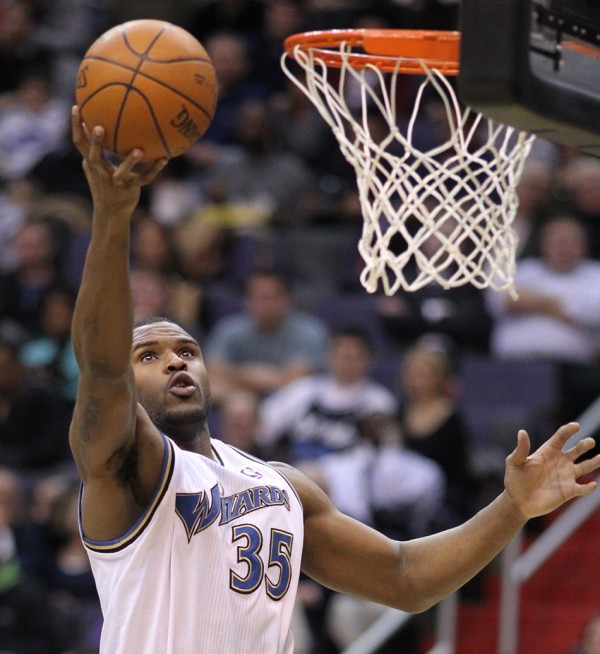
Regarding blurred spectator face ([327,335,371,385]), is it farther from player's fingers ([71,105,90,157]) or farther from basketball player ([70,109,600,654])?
player's fingers ([71,105,90,157])

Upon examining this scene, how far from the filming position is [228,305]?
29.5 ft

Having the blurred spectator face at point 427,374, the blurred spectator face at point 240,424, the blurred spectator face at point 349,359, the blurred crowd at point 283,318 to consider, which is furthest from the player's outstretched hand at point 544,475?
the blurred spectator face at point 349,359

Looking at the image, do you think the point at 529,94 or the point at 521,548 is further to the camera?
the point at 521,548

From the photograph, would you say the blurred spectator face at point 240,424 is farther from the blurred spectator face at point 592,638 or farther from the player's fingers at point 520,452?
the player's fingers at point 520,452

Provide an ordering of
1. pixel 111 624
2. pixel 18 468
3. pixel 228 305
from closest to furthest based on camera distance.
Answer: pixel 111 624 < pixel 18 468 < pixel 228 305

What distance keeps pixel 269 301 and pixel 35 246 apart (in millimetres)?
1938

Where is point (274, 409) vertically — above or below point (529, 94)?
below

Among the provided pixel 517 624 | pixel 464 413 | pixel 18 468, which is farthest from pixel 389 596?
pixel 18 468

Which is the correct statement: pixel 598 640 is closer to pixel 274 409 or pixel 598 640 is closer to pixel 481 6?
pixel 274 409

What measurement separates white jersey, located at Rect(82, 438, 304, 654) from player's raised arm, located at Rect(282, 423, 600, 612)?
13.9 inches

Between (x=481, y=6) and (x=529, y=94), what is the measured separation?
223 millimetres

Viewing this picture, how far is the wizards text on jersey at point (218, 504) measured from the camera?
3.60 metres

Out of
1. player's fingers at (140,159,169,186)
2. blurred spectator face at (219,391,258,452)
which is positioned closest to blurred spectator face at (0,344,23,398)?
blurred spectator face at (219,391,258,452)

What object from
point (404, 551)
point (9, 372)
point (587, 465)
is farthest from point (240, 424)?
point (587, 465)
